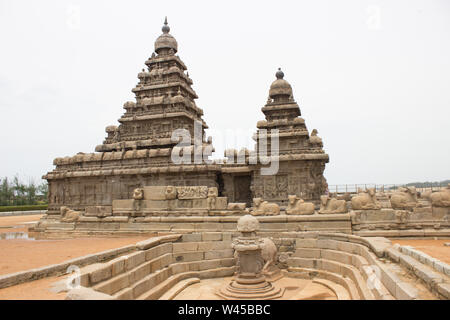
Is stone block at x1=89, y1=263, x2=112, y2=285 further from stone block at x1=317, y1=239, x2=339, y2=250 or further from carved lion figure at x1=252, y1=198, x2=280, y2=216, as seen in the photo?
carved lion figure at x1=252, y1=198, x2=280, y2=216

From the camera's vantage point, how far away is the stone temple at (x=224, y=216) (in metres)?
7.88

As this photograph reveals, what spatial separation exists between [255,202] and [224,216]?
135cm

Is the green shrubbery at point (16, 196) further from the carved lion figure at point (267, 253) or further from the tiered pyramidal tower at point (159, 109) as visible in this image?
the carved lion figure at point (267, 253)

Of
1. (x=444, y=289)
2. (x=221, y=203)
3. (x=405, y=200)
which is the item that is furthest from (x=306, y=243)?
(x=444, y=289)

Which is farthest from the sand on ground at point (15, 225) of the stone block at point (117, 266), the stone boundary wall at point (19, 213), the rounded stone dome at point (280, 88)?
the rounded stone dome at point (280, 88)

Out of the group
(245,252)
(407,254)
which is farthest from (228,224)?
(407,254)

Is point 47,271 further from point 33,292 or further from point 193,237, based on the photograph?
point 193,237

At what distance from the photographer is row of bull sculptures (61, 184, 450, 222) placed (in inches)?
500

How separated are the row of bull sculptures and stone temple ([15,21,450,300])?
0.04m

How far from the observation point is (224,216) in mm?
14000

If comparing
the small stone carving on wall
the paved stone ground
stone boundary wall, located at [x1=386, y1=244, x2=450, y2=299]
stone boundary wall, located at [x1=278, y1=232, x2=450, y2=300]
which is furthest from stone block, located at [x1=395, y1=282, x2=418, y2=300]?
the small stone carving on wall

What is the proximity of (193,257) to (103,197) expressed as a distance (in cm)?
1346
